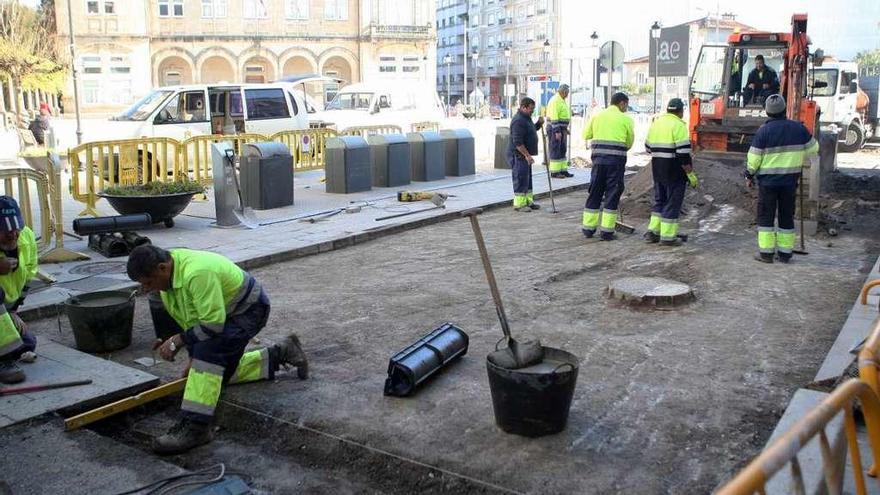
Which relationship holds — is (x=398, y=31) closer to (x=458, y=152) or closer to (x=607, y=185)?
(x=458, y=152)

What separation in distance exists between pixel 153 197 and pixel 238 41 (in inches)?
1767

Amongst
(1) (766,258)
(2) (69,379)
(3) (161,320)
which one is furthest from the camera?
(1) (766,258)

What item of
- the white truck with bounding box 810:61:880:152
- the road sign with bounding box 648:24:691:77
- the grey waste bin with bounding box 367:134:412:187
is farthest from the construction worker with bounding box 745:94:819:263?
the white truck with bounding box 810:61:880:152

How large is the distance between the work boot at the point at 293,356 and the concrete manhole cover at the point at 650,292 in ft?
10.5

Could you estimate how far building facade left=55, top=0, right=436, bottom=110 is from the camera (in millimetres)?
→ 48469

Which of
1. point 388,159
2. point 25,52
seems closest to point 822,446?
point 388,159

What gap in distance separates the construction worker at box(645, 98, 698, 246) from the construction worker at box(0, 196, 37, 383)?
7001 mm

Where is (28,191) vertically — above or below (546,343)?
above

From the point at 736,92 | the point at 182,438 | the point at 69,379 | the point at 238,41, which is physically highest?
the point at 238,41

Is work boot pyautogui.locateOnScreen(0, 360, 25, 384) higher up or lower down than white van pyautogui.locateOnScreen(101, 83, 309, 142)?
lower down

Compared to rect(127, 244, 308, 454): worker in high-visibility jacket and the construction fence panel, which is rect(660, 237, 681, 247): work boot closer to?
rect(127, 244, 308, 454): worker in high-visibility jacket

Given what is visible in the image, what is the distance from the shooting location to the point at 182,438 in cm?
451

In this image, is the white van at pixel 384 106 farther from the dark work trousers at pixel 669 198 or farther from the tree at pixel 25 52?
the tree at pixel 25 52

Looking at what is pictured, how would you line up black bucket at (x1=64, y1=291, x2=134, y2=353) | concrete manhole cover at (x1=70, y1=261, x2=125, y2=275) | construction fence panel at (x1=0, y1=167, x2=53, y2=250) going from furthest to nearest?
concrete manhole cover at (x1=70, y1=261, x2=125, y2=275)
construction fence panel at (x1=0, y1=167, x2=53, y2=250)
black bucket at (x1=64, y1=291, x2=134, y2=353)
